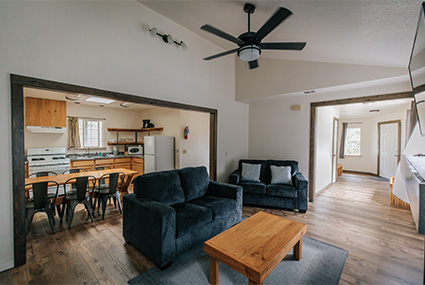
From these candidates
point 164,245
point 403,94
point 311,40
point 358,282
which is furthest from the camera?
point 403,94

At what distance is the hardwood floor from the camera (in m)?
1.94

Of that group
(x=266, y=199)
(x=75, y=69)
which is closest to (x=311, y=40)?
(x=266, y=199)

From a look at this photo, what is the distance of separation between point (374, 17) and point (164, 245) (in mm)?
3223

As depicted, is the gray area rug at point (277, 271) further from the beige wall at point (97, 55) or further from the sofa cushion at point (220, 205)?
the beige wall at point (97, 55)

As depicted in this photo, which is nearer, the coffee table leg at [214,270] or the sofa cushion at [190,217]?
the coffee table leg at [214,270]

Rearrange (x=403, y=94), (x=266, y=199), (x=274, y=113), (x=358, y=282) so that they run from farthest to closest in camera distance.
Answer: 1. (x=274, y=113)
2. (x=266, y=199)
3. (x=403, y=94)
4. (x=358, y=282)

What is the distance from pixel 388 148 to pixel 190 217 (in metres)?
7.81

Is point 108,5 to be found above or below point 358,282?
above

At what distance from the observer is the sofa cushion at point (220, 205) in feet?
8.68

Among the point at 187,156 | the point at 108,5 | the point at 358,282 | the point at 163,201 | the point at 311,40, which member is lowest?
the point at 358,282

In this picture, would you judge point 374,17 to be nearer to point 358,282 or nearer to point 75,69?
point 358,282

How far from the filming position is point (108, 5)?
8.91 ft

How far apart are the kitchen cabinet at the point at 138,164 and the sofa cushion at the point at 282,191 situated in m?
4.05

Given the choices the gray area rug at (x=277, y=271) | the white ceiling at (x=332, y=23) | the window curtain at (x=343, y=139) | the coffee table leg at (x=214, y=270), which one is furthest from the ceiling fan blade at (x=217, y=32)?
the window curtain at (x=343, y=139)
